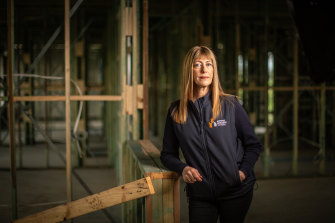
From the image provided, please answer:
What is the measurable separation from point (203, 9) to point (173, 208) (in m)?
4.75

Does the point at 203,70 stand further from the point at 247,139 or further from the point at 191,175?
the point at 191,175

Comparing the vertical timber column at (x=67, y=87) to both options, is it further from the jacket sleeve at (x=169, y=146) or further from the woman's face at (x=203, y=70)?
the woman's face at (x=203, y=70)

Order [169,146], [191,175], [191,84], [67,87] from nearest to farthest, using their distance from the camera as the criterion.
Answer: [191,175]
[191,84]
[169,146]
[67,87]

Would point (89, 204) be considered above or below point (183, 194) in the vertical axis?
above

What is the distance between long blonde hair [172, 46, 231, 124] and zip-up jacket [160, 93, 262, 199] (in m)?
0.03

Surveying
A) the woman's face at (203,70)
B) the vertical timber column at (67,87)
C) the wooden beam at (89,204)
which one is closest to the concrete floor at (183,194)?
the vertical timber column at (67,87)

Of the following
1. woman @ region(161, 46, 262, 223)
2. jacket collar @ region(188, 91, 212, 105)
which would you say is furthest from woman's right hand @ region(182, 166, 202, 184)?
jacket collar @ region(188, 91, 212, 105)

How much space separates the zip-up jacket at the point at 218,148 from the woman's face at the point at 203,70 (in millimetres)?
106

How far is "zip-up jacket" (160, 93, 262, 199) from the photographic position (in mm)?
2160

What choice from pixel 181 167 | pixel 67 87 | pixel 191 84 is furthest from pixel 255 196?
pixel 191 84

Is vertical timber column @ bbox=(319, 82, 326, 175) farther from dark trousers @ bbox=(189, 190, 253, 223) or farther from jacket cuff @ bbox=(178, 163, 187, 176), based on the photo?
jacket cuff @ bbox=(178, 163, 187, 176)

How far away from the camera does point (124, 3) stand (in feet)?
13.3

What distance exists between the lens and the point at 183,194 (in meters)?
5.61

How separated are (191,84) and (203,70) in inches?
4.4
